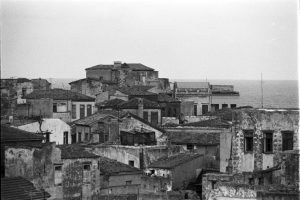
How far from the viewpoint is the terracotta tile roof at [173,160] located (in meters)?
32.8

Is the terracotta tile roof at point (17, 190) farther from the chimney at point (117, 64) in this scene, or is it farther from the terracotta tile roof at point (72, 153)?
the chimney at point (117, 64)

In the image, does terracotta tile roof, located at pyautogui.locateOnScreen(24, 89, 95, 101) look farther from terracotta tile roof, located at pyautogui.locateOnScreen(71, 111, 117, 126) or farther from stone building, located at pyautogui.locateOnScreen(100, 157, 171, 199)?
stone building, located at pyautogui.locateOnScreen(100, 157, 171, 199)

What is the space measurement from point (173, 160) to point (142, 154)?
2.41m

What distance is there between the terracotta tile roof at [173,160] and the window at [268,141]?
13.1ft

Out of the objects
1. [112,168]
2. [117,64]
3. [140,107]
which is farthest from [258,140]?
[117,64]

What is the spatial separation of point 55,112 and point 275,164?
2455 cm

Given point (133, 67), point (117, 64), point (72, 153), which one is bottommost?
point (72, 153)

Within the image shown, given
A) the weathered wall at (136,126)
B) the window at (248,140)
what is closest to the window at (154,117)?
the weathered wall at (136,126)

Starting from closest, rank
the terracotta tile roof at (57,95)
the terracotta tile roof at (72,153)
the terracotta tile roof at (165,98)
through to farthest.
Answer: the terracotta tile roof at (72,153) < the terracotta tile roof at (57,95) < the terracotta tile roof at (165,98)

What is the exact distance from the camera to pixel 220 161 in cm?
3381

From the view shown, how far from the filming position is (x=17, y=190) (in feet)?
59.2

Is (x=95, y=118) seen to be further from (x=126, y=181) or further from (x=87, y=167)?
(x=87, y=167)

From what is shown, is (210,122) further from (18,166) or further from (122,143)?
(18,166)

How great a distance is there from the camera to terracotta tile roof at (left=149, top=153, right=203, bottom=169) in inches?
1291
